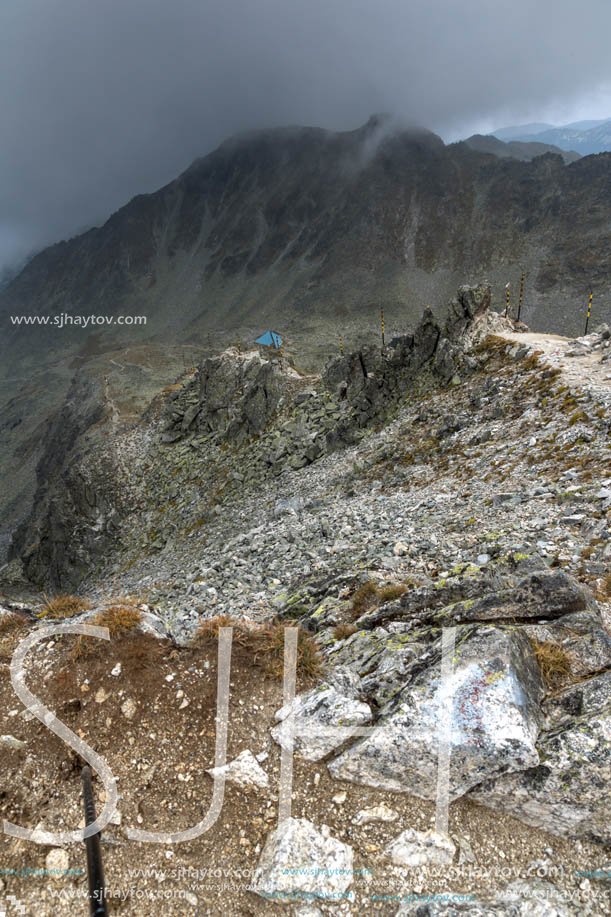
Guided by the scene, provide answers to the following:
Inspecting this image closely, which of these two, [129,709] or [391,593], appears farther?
[391,593]

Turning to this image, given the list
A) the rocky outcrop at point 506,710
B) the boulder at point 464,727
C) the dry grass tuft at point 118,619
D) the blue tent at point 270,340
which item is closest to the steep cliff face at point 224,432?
the blue tent at point 270,340

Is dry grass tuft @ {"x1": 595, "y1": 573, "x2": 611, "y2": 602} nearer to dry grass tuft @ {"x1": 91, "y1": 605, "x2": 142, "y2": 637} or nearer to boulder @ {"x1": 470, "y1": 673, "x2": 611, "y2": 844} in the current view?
boulder @ {"x1": 470, "y1": 673, "x2": 611, "y2": 844}

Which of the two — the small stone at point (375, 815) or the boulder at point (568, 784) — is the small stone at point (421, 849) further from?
the boulder at point (568, 784)

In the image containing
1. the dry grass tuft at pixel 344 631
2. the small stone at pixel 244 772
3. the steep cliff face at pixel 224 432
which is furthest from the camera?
the steep cliff face at pixel 224 432

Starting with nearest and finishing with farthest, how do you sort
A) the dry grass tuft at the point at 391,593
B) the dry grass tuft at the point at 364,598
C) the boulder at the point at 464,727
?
1. the boulder at the point at 464,727
2. the dry grass tuft at the point at 391,593
3. the dry grass tuft at the point at 364,598

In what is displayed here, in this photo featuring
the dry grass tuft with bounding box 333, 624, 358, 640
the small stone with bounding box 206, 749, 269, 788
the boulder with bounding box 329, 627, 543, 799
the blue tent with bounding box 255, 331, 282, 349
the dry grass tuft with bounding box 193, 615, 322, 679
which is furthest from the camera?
the blue tent with bounding box 255, 331, 282, 349

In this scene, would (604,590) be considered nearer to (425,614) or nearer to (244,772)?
(425,614)

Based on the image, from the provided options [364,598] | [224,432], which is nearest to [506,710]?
[364,598]

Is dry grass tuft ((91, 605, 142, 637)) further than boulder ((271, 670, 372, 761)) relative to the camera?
Yes

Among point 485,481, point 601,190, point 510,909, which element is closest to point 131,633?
point 510,909

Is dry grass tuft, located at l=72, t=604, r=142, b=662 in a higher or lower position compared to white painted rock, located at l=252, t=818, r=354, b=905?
higher

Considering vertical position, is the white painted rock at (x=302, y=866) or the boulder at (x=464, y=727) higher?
the boulder at (x=464, y=727)

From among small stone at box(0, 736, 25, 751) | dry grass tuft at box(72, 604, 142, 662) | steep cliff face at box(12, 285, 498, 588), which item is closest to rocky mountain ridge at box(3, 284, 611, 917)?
dry grass tuft at box(72, 604, 142, 662)

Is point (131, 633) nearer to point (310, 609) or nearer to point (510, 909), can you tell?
point (310, 609)
